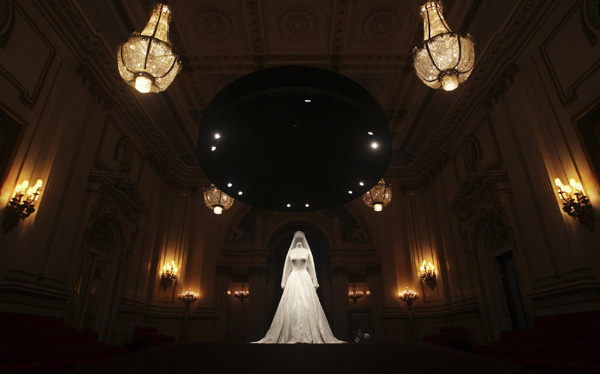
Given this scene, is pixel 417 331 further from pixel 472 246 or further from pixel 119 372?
pixel 119 372

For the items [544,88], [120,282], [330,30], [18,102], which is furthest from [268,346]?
[120,282]

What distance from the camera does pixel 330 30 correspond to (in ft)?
25.2

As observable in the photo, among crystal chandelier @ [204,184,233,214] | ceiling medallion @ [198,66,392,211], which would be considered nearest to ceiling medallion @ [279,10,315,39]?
crystal chandelier @ [204,184,233,214]

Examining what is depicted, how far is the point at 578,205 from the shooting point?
16.7 ft

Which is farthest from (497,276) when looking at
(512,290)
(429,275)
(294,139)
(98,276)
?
(98,276)

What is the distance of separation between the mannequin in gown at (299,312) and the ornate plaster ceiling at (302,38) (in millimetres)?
5239

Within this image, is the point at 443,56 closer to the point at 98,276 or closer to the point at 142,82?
the point at 142,82

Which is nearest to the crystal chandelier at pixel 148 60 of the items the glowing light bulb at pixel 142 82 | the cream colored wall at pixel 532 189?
the glowing light bulb at pixel 142 82

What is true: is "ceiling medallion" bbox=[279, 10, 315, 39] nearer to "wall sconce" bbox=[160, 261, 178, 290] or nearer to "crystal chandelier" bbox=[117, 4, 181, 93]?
"crystal chandelier" bbox=[117, 4, 181, 93]

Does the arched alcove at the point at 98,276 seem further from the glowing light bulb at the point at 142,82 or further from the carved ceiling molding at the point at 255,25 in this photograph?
→ the carved ceiling molding at the point at 255,25

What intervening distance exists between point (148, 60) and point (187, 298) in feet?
28.0

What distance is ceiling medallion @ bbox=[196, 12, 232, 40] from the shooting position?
7387mm

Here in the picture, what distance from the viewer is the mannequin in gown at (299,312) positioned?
16.4ft

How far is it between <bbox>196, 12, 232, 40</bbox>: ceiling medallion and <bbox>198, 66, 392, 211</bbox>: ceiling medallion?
21.5 feet
